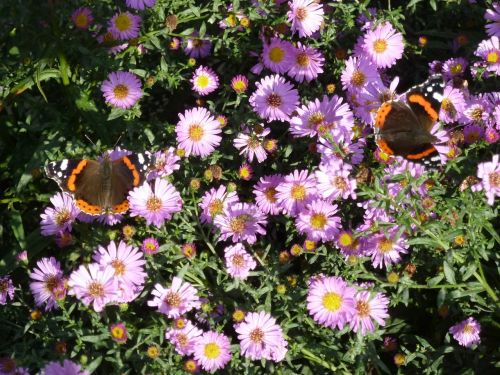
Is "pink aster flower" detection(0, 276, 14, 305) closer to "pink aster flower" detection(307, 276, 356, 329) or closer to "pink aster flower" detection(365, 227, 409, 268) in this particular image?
"pink aster flower" detection(307, 276, 356, 329)

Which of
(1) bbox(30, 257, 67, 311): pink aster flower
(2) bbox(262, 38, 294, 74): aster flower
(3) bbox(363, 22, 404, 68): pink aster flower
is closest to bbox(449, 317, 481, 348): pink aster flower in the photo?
(3) bbox(363, 22, 404, 68): pink aster flower

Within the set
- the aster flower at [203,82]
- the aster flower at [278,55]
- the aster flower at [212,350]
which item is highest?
the aster flower at [278,55]

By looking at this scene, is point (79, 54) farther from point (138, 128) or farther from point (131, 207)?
point (131, 207)

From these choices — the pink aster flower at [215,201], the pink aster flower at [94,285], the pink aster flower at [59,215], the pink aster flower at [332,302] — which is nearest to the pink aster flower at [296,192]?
the pink aster flower at [215,201]

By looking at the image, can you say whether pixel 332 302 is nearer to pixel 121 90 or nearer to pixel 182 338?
pixel 182 338

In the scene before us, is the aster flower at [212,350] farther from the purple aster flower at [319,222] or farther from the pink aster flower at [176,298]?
the purple aster flower at [319,222]

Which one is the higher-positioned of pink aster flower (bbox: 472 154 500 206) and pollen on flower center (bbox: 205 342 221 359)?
pink aster flower (bbox: 472 154 500 206)

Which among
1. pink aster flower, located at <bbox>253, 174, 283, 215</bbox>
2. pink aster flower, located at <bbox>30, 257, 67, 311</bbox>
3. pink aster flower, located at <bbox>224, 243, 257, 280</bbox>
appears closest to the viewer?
pink aster flower, located at <bbox>224, 243, 257, 280</bbox>
